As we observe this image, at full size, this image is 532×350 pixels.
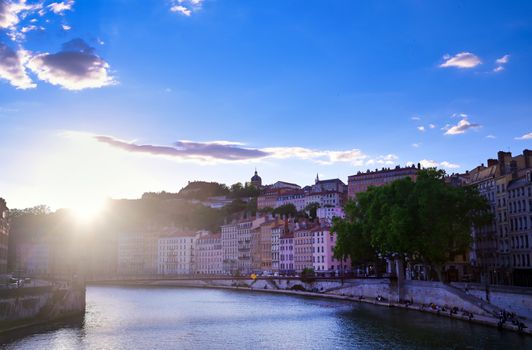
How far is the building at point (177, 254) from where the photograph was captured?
13650 cm

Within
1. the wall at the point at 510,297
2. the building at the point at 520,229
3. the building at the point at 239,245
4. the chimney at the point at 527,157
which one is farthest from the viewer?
the building at the point at 239,245

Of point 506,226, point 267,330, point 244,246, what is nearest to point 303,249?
point 244,246

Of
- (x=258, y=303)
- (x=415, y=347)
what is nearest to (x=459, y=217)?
(x=415, y=347)

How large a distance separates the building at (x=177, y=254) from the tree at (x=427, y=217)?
81256mm

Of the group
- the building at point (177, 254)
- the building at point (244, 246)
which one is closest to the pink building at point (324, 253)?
the building at point (244, 246)

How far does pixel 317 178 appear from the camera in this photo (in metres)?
198

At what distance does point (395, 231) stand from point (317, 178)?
144 meters

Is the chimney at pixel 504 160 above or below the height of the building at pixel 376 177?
below

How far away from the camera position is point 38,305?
4834cm

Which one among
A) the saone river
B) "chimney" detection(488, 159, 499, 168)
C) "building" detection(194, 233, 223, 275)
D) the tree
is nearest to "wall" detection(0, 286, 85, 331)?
the saone river

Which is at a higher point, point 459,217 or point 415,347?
point 459,217

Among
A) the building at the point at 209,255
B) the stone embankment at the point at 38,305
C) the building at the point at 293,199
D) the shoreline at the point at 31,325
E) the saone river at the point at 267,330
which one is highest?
the building at the point at 293,199

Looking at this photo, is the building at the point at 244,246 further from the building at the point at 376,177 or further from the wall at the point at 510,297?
the wall at the point at 510,297

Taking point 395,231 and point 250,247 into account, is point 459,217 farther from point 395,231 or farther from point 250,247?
point 250,247
